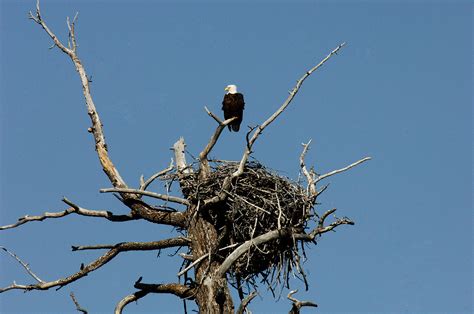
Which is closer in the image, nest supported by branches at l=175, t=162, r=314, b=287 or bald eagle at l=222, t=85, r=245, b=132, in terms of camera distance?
nest supported by branches at l=175, t=162, r=314, b=287

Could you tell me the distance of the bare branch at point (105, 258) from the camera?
10.3 meters

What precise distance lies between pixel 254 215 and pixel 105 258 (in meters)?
1.67

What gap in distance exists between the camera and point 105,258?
416 inches

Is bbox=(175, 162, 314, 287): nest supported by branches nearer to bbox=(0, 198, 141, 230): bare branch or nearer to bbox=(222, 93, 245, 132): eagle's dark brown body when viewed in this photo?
bbox=(0, 198, 141, 230): bare branch

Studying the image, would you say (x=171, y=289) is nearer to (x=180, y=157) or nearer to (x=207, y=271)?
(x=207, y=271)

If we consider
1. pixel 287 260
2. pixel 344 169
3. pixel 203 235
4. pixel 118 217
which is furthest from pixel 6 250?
pixel 344 169

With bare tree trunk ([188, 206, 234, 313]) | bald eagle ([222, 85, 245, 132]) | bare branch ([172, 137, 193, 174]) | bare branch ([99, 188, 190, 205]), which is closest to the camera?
bare tree trunk ([188, 206, 234, 313])

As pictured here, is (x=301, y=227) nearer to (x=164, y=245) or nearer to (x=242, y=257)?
(x=242, y=257)

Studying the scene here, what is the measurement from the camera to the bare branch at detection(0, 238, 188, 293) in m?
10.3

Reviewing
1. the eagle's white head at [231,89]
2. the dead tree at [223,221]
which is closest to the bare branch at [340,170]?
the dead tree at [223,221]

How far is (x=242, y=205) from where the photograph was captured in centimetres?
1080

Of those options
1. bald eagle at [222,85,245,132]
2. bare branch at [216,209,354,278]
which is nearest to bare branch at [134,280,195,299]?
bare branch at [216,209,354,278]

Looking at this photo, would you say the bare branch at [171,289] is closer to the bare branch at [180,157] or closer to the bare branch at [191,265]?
the bare branch at [191,265]

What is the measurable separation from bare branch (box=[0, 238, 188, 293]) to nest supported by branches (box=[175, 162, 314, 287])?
1.63ft
